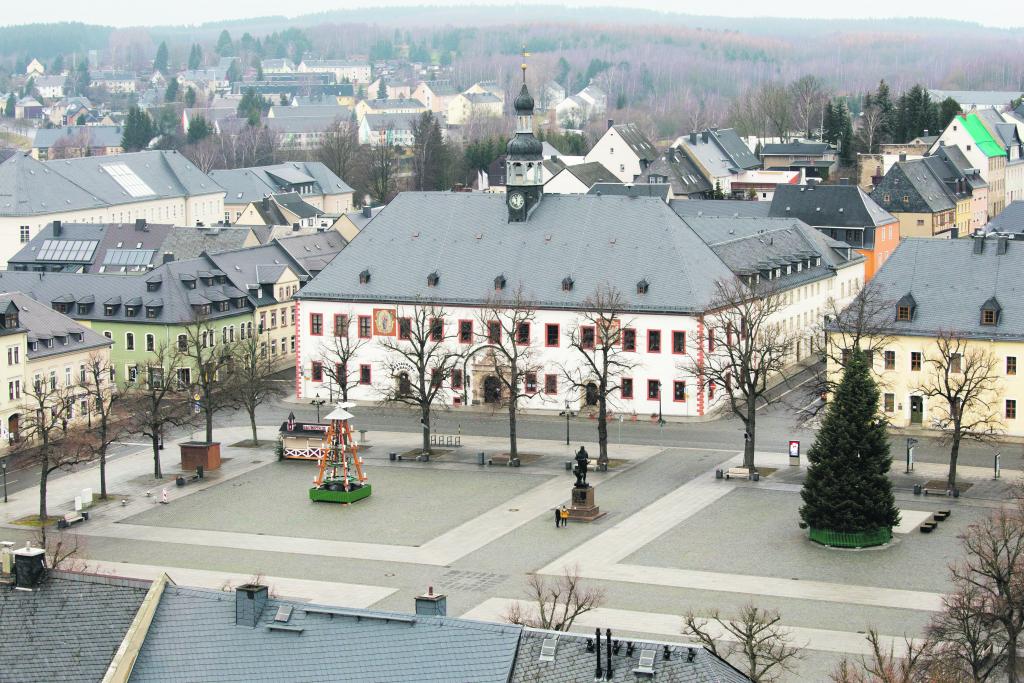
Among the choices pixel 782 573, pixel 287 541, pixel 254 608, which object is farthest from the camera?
pixel 287 541

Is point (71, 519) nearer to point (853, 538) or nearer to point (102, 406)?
point (102, 406)

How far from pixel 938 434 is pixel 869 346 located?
4.87m

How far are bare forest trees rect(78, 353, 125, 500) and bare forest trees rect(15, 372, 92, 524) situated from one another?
1.98 ft

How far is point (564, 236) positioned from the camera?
92.9 m

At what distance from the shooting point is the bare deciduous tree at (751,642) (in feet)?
145

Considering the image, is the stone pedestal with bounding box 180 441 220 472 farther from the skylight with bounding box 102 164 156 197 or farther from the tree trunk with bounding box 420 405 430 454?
the skylight with bounding box 102 164 156 197

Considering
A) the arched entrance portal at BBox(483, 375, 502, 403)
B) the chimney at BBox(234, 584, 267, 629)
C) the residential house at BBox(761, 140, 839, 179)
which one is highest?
the residential house at BBox(761, 140, 839, 179)

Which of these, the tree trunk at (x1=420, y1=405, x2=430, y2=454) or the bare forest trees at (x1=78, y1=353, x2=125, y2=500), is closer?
the bare forest trees at (x1=78, y1=353, x2=125, y2=500)

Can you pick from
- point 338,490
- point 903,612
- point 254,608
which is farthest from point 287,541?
point 254,608

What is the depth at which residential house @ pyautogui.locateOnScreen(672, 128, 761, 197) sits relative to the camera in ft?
541

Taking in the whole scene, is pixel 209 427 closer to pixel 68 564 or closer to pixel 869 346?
pixel 68 564

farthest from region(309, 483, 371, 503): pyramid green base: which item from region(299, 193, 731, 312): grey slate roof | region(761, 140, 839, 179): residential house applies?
region(761, 140, 839, 179): residential house

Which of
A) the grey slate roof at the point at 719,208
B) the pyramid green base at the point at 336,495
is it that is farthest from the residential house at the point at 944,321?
the grey slate roof at the point at 719,208

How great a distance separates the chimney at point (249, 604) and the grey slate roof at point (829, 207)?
278ft
